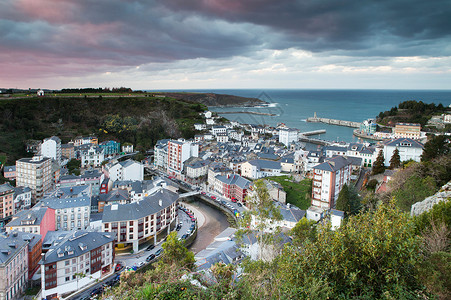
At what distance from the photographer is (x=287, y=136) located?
36.2 meters

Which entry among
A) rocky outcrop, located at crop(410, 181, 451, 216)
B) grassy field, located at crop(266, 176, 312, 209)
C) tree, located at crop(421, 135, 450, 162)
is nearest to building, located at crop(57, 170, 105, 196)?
grassy field, located at crop(266, 176, 312, 209)

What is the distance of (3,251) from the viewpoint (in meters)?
11.0

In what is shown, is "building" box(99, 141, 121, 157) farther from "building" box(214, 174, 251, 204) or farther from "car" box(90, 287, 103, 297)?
"car" box(90, 287, 103, 297)

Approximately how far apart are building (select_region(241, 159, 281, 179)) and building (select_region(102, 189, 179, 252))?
8.25 meters

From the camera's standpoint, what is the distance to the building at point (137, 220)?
14.6 m

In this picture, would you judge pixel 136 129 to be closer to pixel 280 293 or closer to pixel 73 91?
pixel 73 91

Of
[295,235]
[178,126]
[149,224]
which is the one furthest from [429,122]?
[149,224]

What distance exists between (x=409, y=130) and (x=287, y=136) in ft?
44.8

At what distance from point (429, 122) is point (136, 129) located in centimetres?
3630

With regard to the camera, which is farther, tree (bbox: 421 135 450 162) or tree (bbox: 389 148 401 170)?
tree (bbox: 389 148 401 170)

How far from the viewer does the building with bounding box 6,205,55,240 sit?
14.2 m

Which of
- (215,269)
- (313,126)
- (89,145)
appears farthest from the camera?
(313,126)

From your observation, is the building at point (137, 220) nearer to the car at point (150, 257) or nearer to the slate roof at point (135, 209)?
the slate roof at point (135, 209)

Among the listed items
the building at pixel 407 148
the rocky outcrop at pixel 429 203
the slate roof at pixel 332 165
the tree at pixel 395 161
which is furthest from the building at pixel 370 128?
the rocky outcrop at pixel 429 203
